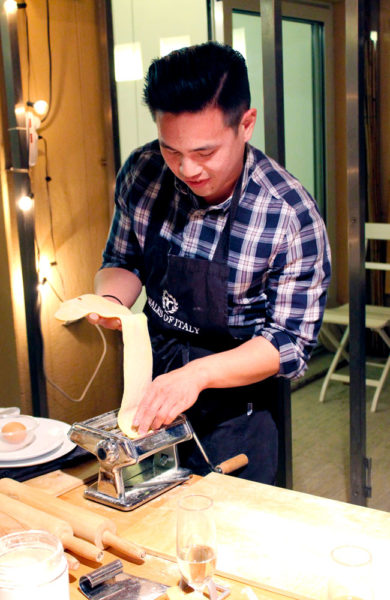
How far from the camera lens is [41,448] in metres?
1.66

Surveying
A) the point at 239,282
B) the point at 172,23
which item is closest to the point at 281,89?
the point at 172,23

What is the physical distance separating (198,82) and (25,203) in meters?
2.20

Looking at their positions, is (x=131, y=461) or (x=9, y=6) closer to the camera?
(x=131, y=461)

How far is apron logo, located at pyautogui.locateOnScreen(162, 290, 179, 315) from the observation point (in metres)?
1.87

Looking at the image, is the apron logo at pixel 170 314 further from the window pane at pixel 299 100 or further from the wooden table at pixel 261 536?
the window pane at pixel 299 100

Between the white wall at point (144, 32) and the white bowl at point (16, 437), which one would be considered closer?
the white bowl at point (16, 437)

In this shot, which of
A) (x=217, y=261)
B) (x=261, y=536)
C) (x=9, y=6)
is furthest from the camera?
(x=9, y=6)

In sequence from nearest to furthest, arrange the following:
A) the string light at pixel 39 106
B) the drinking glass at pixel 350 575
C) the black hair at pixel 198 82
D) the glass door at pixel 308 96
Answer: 1. the drinking glass at pixel 350 575
2. the black hair at pixel 198 82
3. the string light at pixel 39 106
4. the glass door at pixel 308 96

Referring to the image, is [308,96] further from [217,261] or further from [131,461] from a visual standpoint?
[131,461]

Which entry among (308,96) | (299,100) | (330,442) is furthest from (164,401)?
(308,96)

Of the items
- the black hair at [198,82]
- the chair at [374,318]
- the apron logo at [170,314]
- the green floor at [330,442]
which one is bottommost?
the green floor at [330,442]

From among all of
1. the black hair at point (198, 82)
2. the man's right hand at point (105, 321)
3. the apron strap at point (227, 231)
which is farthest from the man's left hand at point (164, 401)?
the black hair at point (198, 82)

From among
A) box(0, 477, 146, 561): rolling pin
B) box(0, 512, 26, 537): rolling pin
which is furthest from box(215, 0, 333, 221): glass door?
box(0, 512, 26, 537): rolling pin

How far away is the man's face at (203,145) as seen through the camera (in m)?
1.56
